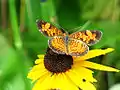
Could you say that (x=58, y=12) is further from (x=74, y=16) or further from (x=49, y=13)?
(x=49, y=13)

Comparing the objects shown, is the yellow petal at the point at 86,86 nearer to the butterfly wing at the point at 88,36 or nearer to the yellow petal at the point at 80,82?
the yellow petal at the point at 80,82

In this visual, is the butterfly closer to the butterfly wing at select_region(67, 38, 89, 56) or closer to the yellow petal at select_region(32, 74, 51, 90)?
the butterfly wing at select_region(67, 38, 89, 56)

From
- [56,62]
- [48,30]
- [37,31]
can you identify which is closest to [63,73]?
[56,62]

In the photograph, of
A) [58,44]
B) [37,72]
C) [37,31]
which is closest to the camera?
[58,44]

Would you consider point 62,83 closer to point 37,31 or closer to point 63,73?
point 63,73

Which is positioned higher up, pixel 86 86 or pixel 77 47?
pixel 77 47

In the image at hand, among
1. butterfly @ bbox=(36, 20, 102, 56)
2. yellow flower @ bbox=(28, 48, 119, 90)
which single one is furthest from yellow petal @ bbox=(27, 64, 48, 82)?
butterfly @ bbox=(36, 20, 102, 56)

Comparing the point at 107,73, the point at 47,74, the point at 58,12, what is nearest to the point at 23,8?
the point at 58,12

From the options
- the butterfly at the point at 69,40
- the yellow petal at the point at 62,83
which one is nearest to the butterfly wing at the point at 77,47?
the butterfly at the point at 69,40
